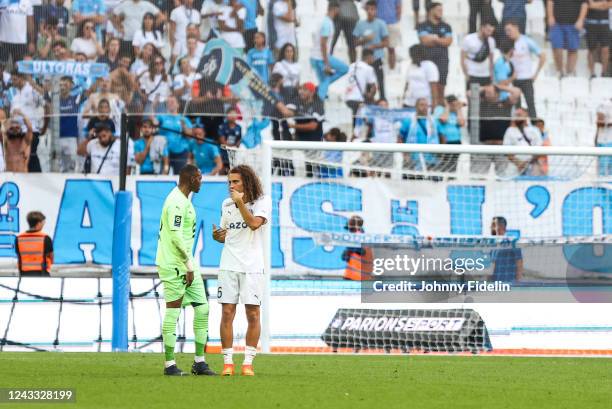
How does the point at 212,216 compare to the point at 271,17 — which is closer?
the point at 212,216

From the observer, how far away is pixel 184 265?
9.78 meters

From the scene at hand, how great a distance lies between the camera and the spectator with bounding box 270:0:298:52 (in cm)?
2062

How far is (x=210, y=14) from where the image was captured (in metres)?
20.3

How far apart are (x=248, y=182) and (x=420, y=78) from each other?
37.7 feet

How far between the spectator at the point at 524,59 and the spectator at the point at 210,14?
→ 5529 mm

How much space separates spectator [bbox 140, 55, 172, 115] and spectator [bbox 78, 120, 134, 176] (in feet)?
2.54

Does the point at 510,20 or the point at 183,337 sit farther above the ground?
the point at 510,20

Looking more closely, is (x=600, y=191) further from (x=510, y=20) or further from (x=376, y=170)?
(x=510, y=20)

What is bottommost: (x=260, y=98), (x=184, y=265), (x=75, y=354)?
(x=75, y=354)

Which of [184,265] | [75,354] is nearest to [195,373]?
[184,265]

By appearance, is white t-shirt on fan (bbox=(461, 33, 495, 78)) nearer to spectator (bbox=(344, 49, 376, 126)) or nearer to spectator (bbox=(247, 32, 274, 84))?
spectator (bbox=(344, 49, 376, 126))

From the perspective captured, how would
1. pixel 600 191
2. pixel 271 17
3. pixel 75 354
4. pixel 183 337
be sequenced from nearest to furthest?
pixel 75 354, pixel 183 337, pixel 600 191, pixel 271 17

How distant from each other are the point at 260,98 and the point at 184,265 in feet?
32.0

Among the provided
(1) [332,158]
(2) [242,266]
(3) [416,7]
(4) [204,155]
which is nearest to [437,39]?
(3) [416,7]
